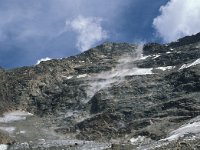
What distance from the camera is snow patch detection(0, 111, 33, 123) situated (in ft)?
420

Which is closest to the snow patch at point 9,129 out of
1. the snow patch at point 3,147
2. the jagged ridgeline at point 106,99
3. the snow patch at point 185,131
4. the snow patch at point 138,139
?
the jagged ridgeline at point 106,99

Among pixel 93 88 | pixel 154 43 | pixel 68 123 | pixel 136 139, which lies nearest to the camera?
pixel 136 139

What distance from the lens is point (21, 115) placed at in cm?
13350

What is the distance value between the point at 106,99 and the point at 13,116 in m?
20.9

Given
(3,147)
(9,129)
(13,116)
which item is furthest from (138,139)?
(13,116)

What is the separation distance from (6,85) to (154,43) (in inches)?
1941

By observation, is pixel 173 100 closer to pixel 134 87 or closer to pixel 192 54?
pixel 134 87

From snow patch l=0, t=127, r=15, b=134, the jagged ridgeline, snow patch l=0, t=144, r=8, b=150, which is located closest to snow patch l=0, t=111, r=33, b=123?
the jagged ridgeline

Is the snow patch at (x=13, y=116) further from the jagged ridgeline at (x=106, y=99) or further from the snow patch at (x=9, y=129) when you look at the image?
the snow patch at (x=9, y=129)

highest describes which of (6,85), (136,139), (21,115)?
(6,85)

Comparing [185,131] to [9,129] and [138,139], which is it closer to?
[138,139]

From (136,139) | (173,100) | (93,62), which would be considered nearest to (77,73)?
(93,62)

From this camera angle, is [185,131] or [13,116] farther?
[13,116]

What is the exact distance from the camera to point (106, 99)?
131m
